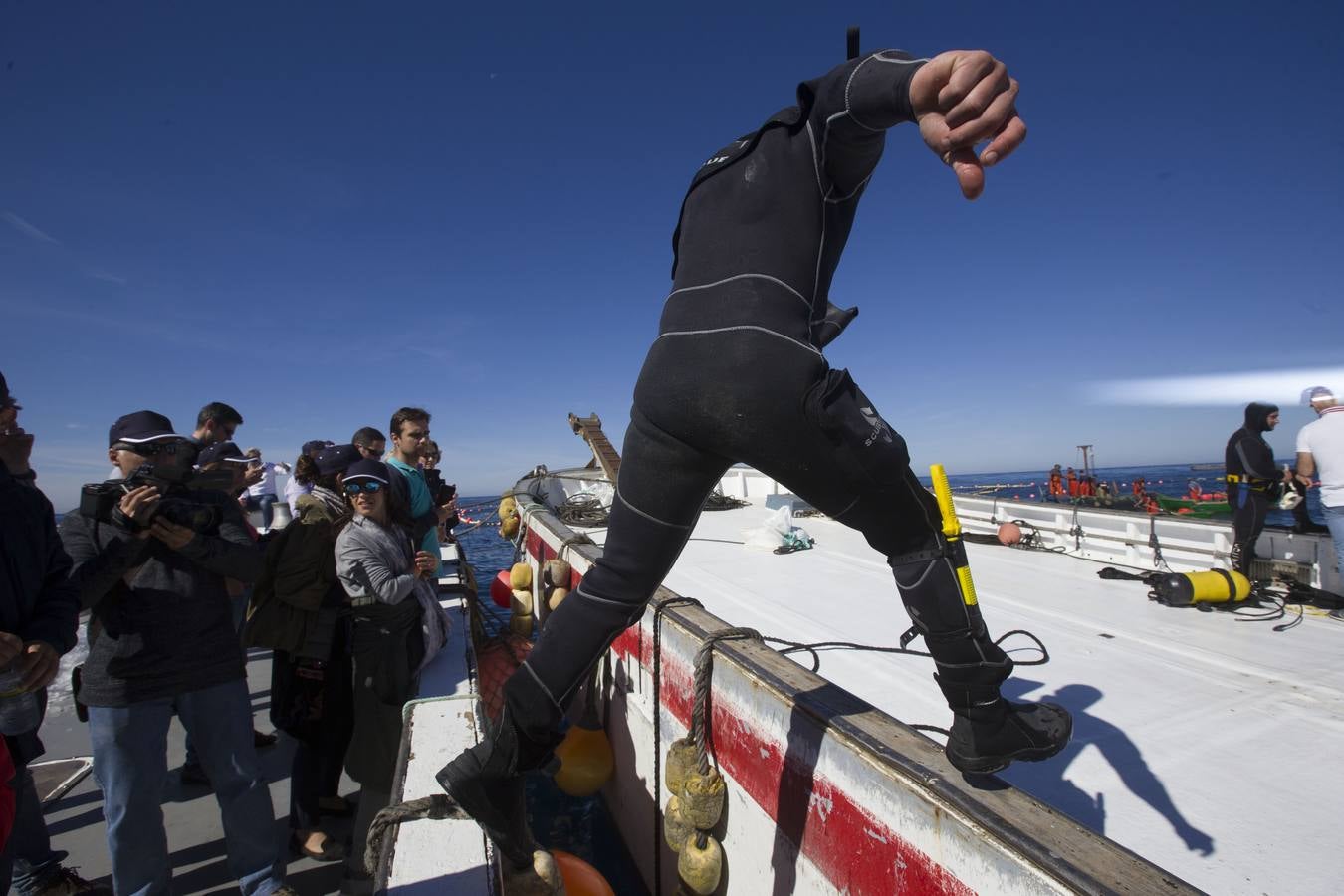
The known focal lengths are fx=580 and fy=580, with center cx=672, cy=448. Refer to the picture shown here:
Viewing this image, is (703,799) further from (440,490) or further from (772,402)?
(440,490)

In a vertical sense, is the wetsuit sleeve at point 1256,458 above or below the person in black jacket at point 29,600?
above

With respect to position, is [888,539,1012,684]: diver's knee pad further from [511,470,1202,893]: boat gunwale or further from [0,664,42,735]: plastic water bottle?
[0,664,42,735]: plastic water bottle

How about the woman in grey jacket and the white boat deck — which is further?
the woman in grey jacket

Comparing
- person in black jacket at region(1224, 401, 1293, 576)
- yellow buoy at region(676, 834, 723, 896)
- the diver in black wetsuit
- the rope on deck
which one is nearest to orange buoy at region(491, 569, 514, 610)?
the rope on deck

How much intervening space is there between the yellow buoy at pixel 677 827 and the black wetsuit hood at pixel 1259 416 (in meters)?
5.30

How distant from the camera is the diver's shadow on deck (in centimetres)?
161

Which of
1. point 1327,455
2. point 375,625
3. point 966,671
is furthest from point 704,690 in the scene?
point 1327,455

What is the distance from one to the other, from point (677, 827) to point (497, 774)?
2.24ft

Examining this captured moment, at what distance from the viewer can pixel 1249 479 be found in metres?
4.16

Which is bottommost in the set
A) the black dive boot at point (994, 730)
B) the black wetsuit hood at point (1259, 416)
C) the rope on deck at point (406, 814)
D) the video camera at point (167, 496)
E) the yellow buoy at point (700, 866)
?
the yellow buoy at point (700, 866)

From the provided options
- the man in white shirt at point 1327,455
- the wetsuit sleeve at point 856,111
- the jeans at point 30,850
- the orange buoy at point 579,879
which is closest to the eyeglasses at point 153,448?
the jeans at point 30,850

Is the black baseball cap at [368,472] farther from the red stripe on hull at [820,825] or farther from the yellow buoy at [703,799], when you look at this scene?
the yellow buoy at [703,799]

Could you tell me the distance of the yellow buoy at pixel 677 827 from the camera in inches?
66.7

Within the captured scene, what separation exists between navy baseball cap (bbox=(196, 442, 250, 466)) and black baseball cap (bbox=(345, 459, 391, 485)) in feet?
4.82
